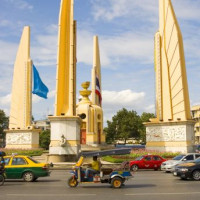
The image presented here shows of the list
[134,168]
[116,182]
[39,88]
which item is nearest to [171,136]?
A: [134,168]

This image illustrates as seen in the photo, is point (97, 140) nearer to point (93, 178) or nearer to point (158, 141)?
point (158, 141)

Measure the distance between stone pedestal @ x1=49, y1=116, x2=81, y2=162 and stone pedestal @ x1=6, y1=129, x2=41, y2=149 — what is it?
13.9 m

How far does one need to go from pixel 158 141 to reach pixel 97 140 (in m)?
21.7

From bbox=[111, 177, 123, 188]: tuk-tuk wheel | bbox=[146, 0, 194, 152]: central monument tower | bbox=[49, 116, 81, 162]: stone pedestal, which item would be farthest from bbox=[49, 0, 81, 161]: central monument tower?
bbox=[111, 177, 123, 188]: tuk-tuk wheel

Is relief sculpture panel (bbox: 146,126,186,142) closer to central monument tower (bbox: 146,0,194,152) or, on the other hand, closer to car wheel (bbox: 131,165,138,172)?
central monument tower (bbox: 146,0,194,152)

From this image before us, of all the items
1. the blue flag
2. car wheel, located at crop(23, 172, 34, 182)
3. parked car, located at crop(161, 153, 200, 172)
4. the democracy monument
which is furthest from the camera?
the blue flag

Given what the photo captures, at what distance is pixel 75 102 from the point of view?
96.9ft

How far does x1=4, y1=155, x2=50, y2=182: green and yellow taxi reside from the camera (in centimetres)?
1466

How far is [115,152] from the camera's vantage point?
52.2 ft

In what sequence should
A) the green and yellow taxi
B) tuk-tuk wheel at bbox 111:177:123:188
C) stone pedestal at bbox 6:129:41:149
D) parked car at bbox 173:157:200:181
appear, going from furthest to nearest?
1. stone pedestal at bbox 6:129:41:149
2. parked car at bbox 173:157:200:181
3. the green and yellow taxi
4. tuk-tuk wheel at bbox 111:177:123:188

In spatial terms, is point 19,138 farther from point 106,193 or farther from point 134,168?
point 106,193

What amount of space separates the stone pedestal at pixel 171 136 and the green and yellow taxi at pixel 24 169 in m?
18.7

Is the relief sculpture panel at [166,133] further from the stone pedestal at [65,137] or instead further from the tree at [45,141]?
the tree at [45,141]

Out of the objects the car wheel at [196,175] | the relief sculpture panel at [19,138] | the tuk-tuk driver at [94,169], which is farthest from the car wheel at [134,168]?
the relief sculpture panel at [19,138]
